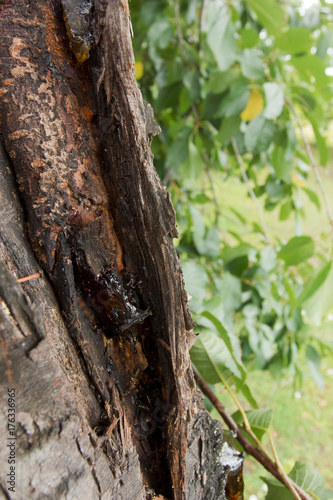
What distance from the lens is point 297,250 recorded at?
106cm

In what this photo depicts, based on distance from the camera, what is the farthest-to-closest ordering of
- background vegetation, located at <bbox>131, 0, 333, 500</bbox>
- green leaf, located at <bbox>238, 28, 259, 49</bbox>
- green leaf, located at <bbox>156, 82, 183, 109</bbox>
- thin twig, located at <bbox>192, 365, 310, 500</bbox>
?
1. green leaf, located at <bbox>156, 82, 183, 109</bbox>
2. green leaf, located at <bbox>238, 28, 259, 49</bbox>
3. background vegetation, located at <bbox>131, 0, 333, 500</bbox>
4. thin twig, located at <bbox>192, 365, 310, 500</bbox>

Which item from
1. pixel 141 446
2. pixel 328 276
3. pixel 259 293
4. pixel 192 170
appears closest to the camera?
pixel 141 446

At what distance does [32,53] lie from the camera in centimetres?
48

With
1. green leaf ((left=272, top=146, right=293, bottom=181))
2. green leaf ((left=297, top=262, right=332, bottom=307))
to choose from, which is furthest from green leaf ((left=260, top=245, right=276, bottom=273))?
green leaf ((left=272, top=146, right=293, bottom=181))

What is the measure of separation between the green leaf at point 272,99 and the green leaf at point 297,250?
1.13 ft

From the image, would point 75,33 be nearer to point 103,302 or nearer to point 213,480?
point 103,302

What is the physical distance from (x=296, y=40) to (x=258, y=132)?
27 cm

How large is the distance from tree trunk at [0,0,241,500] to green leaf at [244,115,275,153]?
0.71 meters

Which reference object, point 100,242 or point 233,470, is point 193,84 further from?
point 233,470

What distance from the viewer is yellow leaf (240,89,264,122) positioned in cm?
114

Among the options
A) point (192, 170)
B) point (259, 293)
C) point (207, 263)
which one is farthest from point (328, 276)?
point (192, 170)

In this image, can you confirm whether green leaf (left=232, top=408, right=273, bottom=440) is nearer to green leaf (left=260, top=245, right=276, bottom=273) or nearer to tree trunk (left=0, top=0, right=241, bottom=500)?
tree trunk (left=0, top=0, right=241, bottom=500)

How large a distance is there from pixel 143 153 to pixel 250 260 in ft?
2.72

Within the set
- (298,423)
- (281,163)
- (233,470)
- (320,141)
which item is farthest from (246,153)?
(298,423)
